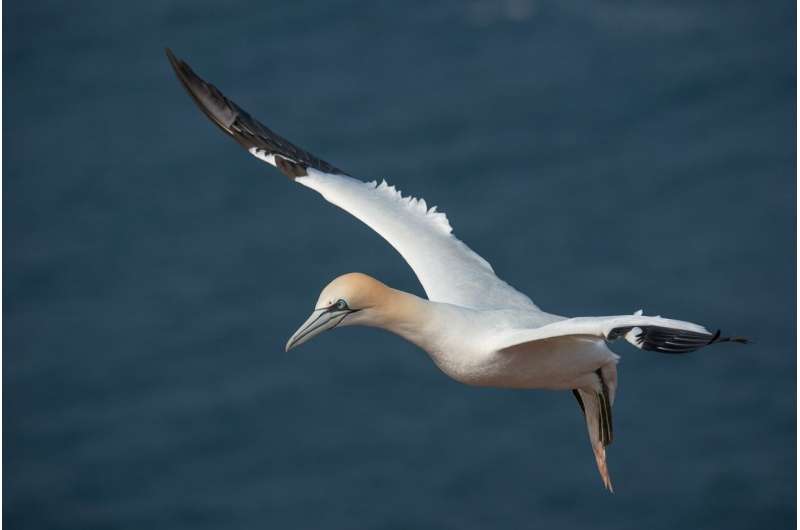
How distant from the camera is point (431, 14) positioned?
1161 inches

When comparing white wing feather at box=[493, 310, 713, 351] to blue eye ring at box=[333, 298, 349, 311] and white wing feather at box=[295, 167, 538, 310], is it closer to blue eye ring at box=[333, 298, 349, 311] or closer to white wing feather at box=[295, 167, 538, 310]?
blue eye ring at box=[333, 298, 349, 311]

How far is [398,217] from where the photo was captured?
47.4 feet

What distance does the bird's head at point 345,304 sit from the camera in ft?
39.7

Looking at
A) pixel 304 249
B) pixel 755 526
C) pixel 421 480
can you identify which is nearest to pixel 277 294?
pixel 304 249

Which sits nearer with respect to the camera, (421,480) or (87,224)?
(421,480)

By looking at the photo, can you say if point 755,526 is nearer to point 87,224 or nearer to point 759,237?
point 759,237

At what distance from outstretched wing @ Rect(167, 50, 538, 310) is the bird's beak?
140 centimetres

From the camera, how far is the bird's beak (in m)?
12.0

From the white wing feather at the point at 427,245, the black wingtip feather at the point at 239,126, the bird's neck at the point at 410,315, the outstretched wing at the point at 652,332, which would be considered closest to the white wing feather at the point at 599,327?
the outstretched wing at the point at 652,332

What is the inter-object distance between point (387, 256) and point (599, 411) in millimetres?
11504

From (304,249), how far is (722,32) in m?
7.30

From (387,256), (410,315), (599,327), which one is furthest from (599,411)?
(387,256)

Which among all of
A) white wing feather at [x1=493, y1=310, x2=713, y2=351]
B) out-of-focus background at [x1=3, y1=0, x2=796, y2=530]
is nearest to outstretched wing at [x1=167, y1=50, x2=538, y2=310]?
white wing feather at [x1=493, y1=310, x2=713, y2=351]

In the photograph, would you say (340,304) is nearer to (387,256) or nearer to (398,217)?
(398,217)
